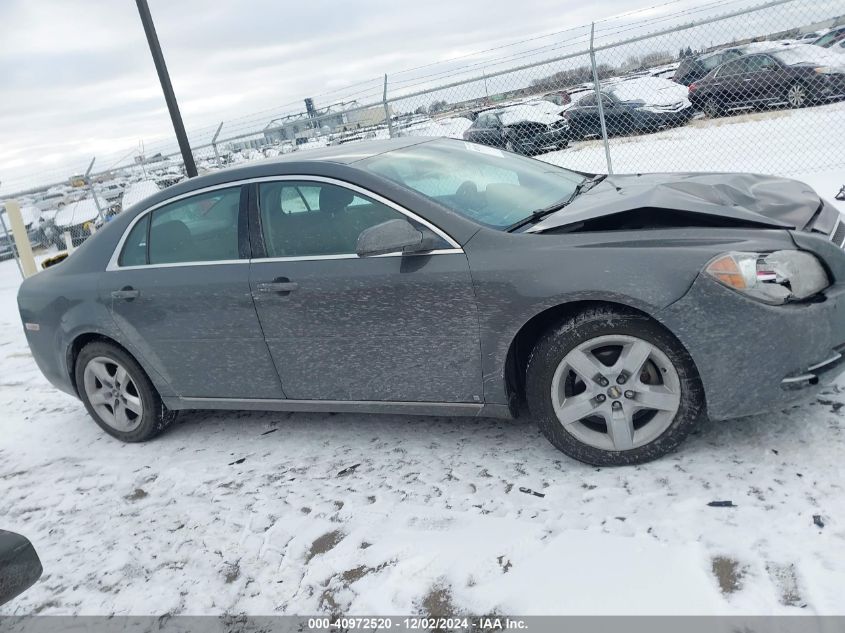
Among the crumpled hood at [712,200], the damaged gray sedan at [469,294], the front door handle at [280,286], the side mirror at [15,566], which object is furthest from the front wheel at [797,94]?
the side mirror at [15,566]

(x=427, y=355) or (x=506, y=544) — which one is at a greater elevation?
(x=427, y=355)

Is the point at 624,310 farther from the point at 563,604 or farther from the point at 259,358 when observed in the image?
the point at 259,358

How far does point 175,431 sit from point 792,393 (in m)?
3.75

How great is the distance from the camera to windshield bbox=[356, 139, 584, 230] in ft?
11.6

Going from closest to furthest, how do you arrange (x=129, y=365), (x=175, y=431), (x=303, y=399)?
(x=303, y=399) < (x=129, y=365) < (x=175, y=431)

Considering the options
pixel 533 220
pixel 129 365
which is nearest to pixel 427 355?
pixel 533 220

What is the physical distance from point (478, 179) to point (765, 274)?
164cm

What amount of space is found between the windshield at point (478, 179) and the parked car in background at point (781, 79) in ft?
30.9

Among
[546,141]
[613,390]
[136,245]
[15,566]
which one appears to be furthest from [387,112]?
[15,566]

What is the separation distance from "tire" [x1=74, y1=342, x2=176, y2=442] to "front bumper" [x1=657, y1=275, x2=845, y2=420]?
3215mm

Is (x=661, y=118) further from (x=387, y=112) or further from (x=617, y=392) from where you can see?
(x=617, y=392)

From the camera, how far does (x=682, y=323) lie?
113 inches

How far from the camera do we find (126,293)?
167 inches

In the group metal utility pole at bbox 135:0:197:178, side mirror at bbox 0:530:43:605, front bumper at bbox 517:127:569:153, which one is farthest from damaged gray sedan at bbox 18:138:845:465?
front bumper at bbox 517:127:569:153
